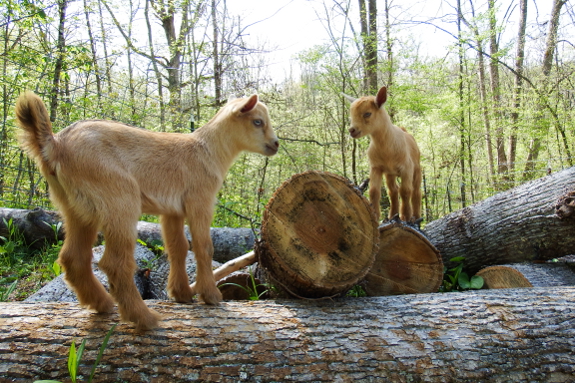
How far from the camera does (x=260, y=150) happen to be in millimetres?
3824

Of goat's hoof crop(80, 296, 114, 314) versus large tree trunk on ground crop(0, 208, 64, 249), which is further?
large tree trunk on ground crop(0, 208, 64, 249)

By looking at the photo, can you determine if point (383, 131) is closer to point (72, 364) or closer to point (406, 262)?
point (406, 262)

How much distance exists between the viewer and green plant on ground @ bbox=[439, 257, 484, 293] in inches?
182

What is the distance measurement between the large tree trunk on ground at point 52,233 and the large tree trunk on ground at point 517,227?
3198 mm

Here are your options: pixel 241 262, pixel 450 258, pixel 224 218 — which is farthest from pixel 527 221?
pixel 224 218

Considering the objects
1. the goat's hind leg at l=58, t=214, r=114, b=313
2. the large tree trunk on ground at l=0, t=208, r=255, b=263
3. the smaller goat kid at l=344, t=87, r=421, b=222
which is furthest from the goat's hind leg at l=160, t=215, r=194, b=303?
the smaller goat kid at l=344, t=87, r=421, b=222

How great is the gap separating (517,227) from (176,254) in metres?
4.05

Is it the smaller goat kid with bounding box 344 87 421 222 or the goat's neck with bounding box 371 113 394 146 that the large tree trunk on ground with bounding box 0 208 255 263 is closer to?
the smaller goat kid with bounding box 344 87 421 222

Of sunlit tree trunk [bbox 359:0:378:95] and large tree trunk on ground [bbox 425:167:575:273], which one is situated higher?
sunlit tree trunk [bbox 359:0:378:95]

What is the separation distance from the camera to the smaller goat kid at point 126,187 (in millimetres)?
2654

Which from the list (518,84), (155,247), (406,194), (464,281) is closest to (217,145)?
(155,247)

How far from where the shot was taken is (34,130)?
264 centimetres

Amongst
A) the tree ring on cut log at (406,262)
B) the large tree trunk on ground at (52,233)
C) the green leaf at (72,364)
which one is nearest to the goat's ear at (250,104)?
the tree ring on cut log at (406,262)

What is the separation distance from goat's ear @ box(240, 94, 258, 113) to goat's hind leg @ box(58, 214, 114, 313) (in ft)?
5.53
